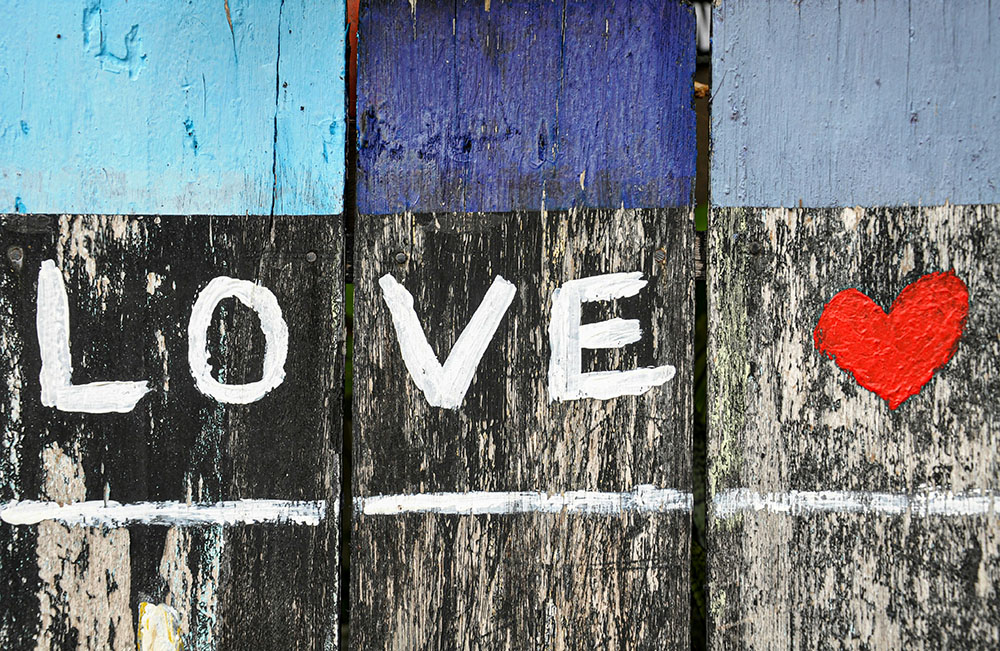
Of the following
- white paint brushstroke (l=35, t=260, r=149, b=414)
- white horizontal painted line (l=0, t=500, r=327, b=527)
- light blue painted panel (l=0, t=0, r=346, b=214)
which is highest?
light blue painted panel (l=0, t=0, r=346, b=214)

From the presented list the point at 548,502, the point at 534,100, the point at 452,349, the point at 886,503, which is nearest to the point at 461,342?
the point at 452,349

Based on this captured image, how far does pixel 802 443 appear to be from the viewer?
1.18 m

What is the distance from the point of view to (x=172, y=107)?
1156 mm

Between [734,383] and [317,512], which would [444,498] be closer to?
[317,512]

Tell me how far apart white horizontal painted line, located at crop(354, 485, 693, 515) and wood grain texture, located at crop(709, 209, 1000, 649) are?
0.10 m

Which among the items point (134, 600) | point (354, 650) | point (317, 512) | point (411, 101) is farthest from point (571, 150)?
point (134, 600)

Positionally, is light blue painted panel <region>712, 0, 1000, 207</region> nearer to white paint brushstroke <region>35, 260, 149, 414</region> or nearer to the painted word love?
the painted word love

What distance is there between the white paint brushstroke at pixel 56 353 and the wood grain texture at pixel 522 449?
1.54 feet

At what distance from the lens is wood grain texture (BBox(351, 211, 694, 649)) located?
3.86ft

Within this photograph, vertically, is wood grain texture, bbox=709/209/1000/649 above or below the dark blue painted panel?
below

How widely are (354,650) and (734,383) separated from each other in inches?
32.8

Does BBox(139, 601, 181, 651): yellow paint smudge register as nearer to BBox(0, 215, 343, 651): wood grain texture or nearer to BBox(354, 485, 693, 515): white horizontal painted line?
BBox(0, 215, 343, 651): wood grain texture

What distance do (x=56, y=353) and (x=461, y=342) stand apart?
709mm

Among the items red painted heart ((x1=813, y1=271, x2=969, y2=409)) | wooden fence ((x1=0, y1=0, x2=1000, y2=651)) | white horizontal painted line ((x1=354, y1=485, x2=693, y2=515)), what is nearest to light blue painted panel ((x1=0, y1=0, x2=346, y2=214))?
wooden fence ((x1=0, y1=0, x2=1000, y2=651))
